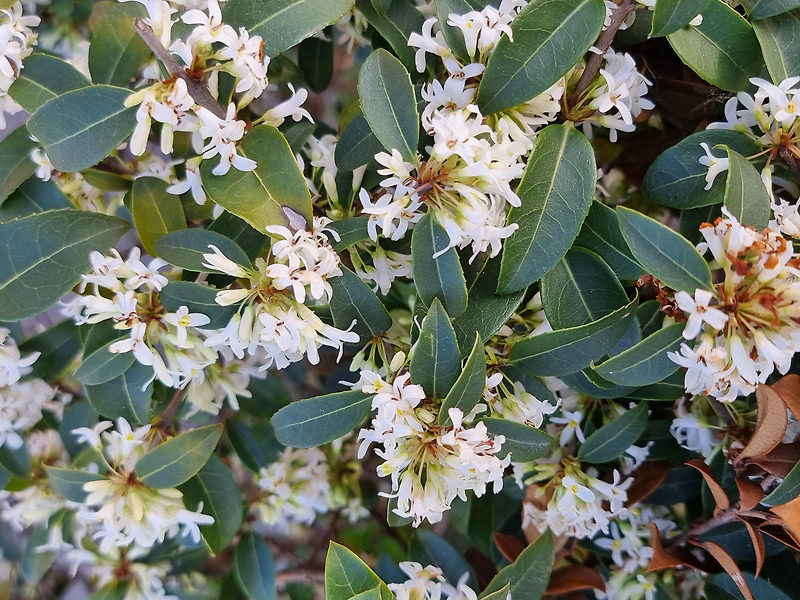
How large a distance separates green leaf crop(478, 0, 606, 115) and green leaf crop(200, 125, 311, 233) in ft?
0.68

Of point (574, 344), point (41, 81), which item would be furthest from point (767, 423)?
point (41, 81)

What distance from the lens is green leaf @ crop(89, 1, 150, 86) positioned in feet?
2.42

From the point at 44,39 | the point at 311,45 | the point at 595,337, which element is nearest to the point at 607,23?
the point at 595,337

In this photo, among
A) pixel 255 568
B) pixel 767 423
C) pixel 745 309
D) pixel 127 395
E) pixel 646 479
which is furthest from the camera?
pixel 255 568

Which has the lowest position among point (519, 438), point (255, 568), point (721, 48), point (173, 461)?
point (255, 568)

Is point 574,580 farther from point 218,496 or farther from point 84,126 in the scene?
point 84,126

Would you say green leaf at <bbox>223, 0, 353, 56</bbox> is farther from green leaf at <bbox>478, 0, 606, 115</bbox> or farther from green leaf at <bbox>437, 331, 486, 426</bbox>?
green leaf at <bbox>437, 331, 486, 426</bbox>

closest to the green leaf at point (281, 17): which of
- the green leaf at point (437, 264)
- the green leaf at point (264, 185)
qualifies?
the green leaf at point (264, 185)

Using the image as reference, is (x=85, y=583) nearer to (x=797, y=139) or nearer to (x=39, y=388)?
(x=39, y=388)

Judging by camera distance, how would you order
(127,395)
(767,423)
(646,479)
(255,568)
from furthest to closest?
(255,568) → (646,479) → (127,395) → (767,423)

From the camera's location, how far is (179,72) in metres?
0.60

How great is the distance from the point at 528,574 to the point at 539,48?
652 millimetres

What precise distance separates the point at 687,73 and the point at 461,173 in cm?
43

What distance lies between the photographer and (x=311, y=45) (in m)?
0.99
